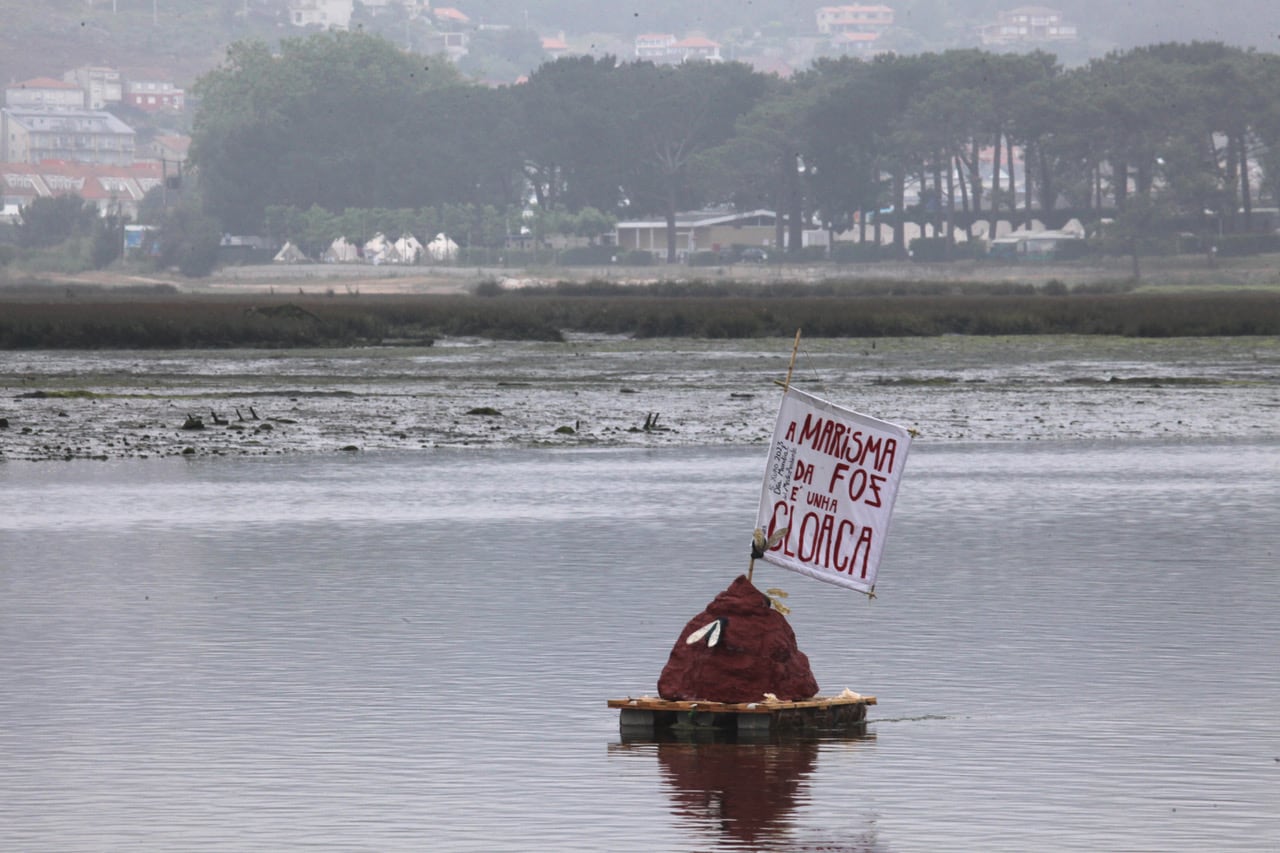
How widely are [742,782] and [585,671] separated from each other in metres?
3.93

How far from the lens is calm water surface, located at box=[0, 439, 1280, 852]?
38.2 feet

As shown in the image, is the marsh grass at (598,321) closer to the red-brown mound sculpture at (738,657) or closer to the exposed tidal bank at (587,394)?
the exposed tidal bank at (587,394)

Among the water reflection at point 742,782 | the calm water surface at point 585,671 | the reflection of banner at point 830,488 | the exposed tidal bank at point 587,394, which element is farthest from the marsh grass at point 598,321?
the water reflection at point 742,782

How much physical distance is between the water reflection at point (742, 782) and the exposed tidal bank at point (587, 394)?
24.3 meters

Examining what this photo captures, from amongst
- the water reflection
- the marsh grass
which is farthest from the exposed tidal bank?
the water reflection

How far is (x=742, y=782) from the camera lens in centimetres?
1250

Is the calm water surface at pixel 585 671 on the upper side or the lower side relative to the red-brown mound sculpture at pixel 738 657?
lower

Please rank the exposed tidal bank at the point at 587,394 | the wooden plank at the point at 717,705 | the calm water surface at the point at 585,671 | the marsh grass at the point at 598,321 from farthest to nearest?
the marsh grass at the point at 598,321, the exposed tidal bank at the point at 587,394, the wooden plank at the point at 717,705, the calm water surface at the point at 585,671

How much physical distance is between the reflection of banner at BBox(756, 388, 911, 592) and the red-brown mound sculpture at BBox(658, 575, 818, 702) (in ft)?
1.18

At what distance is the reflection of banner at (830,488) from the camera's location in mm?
13742

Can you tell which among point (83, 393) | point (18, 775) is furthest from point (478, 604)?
point (83, 393)

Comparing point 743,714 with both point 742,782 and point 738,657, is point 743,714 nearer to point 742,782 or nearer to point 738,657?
point 738,657

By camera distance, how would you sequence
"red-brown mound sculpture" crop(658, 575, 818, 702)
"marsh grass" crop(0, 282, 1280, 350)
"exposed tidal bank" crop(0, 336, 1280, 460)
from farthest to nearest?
"marsh grass" crop(0, 282, 1280, 350), "exposed tidal bank" crop(0, 336, 1280, 460), "red-brown mound sculpture" crop(658, 575, 818, 702)

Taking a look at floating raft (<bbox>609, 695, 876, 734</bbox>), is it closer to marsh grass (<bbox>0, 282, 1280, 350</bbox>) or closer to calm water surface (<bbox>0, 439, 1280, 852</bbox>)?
calm water surface (<bbox>0, 439, 1280, 852</bbox>)
